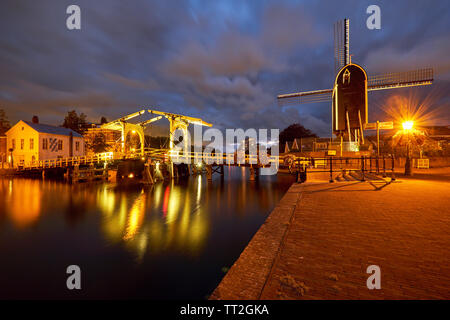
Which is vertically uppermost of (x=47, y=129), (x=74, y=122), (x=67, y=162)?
(x=74, y=122)

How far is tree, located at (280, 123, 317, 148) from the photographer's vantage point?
83.9 meters

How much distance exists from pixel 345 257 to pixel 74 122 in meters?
69.6

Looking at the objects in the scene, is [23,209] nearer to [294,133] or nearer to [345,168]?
[345,168]

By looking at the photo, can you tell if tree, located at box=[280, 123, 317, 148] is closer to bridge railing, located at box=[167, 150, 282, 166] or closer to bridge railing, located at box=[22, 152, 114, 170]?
bridge railing, located at box=[167, 150, 282, 166]

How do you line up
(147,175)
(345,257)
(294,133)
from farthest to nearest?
(294,133) → (147,175) → (345,257)

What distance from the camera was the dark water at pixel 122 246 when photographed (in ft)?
16.9

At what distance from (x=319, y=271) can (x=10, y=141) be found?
166 ft

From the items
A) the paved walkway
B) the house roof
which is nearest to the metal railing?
the paved walkway

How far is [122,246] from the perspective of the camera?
24.8ft

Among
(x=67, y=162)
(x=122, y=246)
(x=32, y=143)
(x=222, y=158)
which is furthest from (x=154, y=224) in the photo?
(x=32, y=143)

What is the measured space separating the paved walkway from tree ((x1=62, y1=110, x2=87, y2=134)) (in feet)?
213

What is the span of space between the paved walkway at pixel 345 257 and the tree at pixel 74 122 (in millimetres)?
65045

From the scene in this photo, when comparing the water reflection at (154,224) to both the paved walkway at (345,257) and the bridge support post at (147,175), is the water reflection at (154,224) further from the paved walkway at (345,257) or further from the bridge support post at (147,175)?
→ the bridge support post at (147,175)
